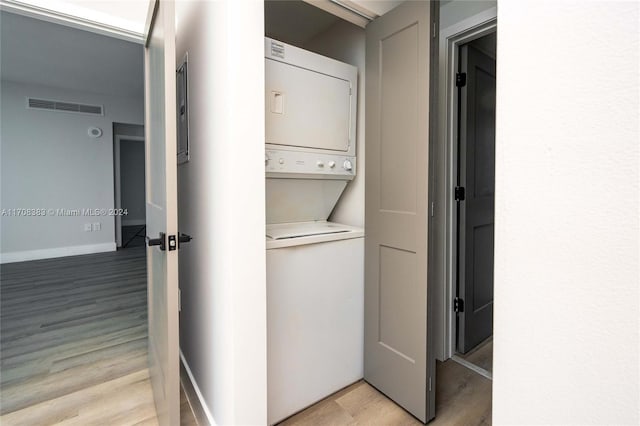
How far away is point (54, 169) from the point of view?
5.03 m

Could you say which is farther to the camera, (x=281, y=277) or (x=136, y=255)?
(x=136, y=255)

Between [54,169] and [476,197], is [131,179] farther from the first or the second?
[476,197]

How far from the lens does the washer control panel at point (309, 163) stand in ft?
5.32

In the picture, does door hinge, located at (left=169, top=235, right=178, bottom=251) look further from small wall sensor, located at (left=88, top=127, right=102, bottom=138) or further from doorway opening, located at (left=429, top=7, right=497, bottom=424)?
small wall sensor, located at (left=88, top=127, right=102, bottom=138)

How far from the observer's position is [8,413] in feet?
5.49

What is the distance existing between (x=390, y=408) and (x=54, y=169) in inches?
235

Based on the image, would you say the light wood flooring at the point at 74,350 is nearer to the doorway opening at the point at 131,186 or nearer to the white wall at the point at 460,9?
the white wall at the point at 460,9

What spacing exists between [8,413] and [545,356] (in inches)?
98.0

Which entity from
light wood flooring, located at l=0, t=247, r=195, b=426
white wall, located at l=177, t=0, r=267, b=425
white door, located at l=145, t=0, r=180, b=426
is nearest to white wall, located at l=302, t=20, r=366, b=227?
white wall, located at l=177, t=0, r=267, b=425

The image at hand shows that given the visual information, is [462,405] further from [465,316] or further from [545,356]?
[545,356]

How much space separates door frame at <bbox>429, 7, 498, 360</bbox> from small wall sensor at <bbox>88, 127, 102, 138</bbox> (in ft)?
18.2

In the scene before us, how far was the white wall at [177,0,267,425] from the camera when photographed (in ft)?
4.06

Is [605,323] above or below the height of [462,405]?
above

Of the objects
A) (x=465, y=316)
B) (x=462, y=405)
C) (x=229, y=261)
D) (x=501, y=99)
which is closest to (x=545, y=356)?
(x=501, y=99)
